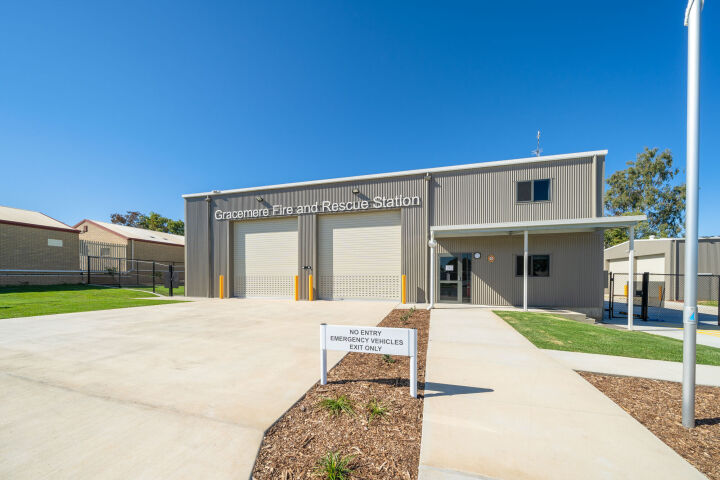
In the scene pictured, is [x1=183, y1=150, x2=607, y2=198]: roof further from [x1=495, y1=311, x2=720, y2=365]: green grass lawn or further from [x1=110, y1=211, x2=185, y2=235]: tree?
[x1=110, y1=211, x2=185, y2=235]: tree

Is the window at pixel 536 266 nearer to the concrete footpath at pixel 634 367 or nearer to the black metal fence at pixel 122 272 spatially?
the concrete footpath at pixel 634 367

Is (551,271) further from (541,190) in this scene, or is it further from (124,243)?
(124,243)

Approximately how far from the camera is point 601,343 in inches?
255

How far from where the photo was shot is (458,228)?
38.8 feet

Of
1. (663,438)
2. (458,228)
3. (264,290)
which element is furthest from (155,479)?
(264,290)

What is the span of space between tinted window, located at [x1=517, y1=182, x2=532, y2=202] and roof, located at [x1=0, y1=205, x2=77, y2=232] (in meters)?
32.4

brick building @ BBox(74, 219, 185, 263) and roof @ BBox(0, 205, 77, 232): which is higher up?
roof @ BBox(0, 205, 77, 232)

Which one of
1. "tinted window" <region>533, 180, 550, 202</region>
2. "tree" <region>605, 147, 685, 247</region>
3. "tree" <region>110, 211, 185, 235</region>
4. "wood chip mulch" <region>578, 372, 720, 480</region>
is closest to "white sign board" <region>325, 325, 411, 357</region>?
"wood chip mulch" <region>578, 372, 720, 480</region>

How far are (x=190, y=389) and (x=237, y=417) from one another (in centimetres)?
122

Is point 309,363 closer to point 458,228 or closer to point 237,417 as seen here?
point 237,417

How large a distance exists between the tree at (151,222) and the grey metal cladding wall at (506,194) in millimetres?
48898

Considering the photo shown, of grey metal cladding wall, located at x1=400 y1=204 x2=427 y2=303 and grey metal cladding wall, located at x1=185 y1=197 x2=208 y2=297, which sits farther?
grey metal cladding wall, located at x1=185 y1=197 x2=208 y2=297

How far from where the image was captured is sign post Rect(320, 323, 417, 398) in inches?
146

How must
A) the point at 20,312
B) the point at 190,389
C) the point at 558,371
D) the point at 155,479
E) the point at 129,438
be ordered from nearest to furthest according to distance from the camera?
the point at 155,479 → the point at 129,438 → the point at 190,389 → the point at 558,371 → the point at 20,312
